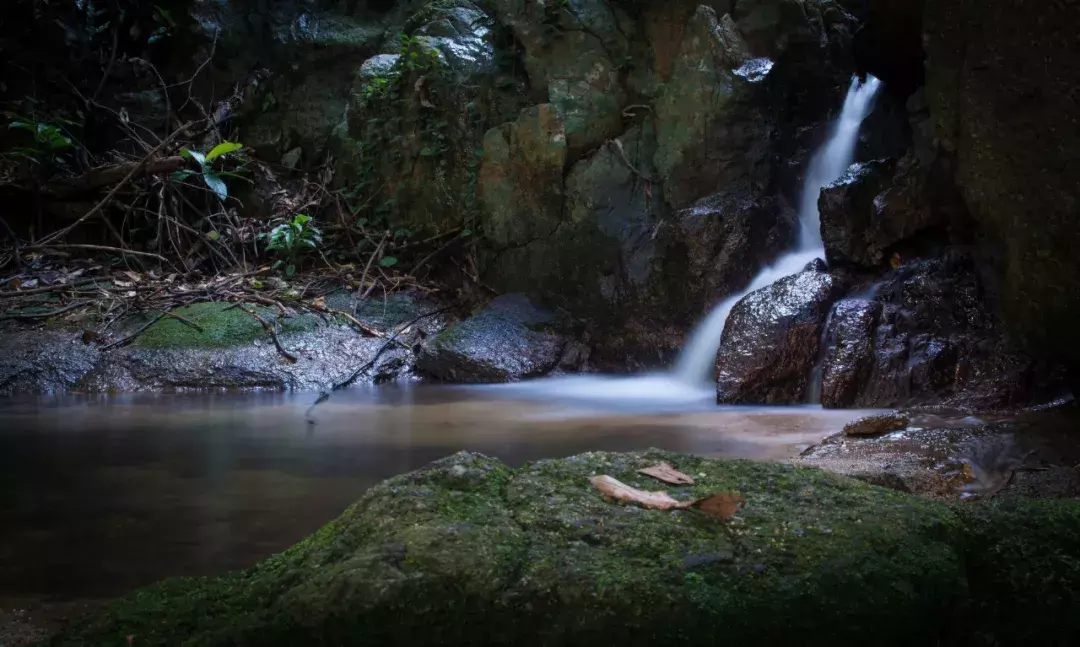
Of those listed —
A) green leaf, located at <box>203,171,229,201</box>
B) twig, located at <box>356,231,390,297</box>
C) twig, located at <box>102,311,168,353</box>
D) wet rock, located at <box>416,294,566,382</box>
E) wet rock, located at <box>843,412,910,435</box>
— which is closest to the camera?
wet rock, located at <box>843,412,910,435</box>

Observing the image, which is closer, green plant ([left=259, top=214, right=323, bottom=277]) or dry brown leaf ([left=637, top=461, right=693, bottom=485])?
dry brown leaf ([left=637, top=461, right=693, bottom=485])

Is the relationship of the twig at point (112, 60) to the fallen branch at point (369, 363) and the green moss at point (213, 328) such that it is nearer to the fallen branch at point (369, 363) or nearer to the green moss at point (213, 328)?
the green moss at point (213, 328)

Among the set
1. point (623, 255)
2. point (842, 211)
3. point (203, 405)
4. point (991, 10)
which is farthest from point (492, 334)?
point (991, 10)

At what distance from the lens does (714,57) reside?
289 inches

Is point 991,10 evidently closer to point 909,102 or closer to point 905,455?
point 905,455

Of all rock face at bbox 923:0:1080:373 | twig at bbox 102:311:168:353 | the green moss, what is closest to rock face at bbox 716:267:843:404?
rock face at bbox 923:0:1080:373

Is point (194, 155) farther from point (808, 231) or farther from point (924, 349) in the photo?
point (924, 349)

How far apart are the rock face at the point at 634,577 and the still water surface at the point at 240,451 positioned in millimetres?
863

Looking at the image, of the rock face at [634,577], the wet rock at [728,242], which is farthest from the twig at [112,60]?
the rock face at [634,577]

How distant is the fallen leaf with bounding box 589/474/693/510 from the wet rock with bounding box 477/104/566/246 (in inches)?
248

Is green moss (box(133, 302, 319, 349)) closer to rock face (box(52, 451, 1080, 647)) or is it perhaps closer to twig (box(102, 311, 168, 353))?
twig (box(102, 311, 168, 353))

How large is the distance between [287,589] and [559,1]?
306 inches

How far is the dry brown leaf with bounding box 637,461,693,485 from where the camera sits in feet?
5.68

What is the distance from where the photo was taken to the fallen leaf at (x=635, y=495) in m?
1.58
